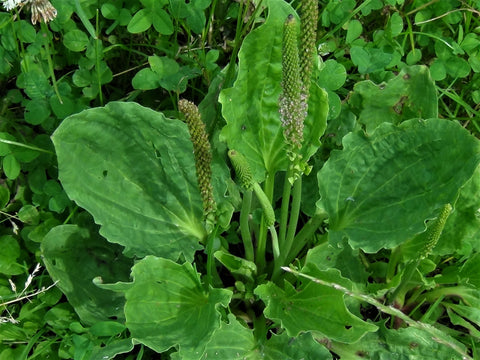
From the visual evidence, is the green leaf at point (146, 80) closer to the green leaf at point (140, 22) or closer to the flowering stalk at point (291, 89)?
the green leaf at point (140, 22)

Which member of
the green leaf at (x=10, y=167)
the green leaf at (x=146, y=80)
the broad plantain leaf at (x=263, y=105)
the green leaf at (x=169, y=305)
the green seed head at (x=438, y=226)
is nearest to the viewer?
the green seed head at (x=438, y=226)

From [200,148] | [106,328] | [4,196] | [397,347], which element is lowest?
[397,347]

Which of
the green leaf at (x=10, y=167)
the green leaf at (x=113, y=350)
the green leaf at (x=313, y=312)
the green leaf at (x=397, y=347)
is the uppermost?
the green leaf at (x=10, y=167)

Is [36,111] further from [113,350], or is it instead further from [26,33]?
[113,350]

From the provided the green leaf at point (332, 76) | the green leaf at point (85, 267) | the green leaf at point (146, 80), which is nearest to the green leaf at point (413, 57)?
the green leaf at point (332, 76)

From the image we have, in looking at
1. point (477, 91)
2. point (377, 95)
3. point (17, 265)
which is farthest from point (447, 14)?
point (17, 265)

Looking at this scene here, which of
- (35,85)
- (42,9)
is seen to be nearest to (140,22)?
(35,85)
